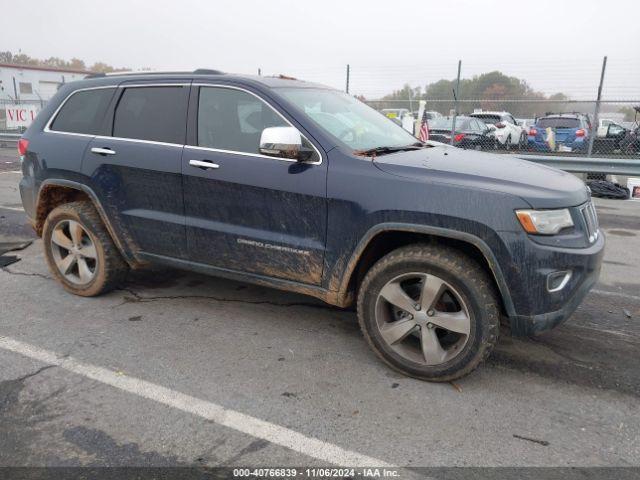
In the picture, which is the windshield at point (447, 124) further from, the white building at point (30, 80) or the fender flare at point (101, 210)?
the white building at point (30, 80)

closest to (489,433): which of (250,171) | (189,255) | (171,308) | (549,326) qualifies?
(549,326)

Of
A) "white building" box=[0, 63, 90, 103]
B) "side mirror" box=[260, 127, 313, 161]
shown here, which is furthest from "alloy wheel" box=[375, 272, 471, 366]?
"white building" box=[0, 63, 90, 103]

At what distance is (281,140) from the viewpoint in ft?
10.2

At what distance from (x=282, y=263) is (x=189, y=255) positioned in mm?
822

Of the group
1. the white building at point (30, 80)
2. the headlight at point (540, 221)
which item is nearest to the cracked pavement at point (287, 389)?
the headlight at point (540, 221)

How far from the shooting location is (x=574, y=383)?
10.1ft

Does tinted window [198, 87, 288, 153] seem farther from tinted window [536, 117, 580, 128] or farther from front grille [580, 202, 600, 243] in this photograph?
tinted window [536, 117, 580, 128]

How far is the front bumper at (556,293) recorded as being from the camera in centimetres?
275

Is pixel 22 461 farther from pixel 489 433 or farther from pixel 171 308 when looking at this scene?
pixel 489 433

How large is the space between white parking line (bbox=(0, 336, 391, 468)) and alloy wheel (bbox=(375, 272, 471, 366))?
0.86 metres

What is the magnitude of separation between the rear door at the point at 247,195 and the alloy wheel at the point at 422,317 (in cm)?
52

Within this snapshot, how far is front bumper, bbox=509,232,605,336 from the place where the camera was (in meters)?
2.75

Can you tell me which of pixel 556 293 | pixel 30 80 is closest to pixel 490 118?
pixel 556 293

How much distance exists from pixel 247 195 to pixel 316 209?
1.70 feet
